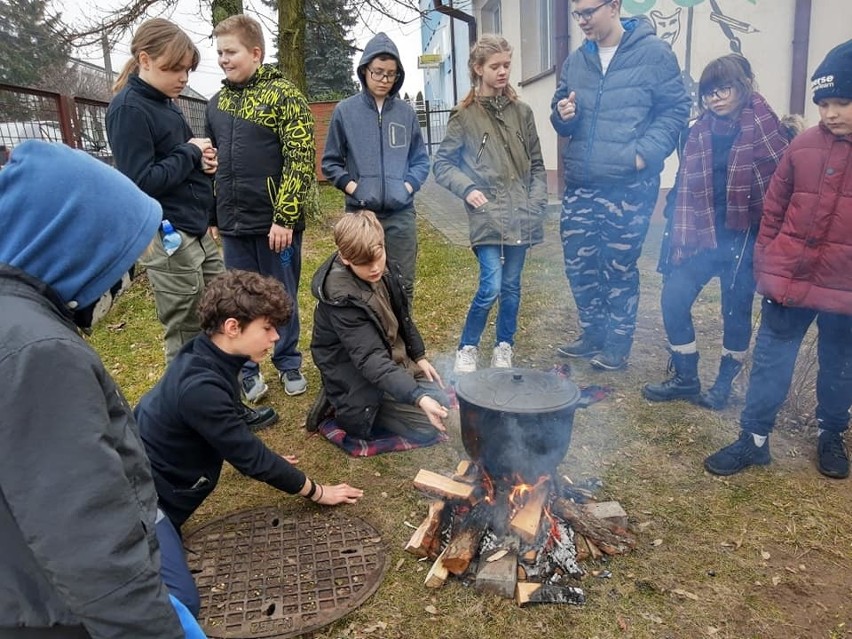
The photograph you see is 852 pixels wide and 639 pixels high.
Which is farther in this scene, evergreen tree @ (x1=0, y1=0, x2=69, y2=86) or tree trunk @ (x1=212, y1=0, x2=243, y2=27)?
evergreen tree @ (x1=0, y1=0, x2=69, y2=86)

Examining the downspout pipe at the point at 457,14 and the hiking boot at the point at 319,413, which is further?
the downspout pipe at the point at 457,14

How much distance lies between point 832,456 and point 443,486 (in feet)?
6.46

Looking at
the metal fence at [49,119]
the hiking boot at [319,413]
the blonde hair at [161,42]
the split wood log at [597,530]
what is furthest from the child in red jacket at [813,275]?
the metal fence at [49,119]

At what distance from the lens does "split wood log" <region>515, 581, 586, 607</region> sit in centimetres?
232

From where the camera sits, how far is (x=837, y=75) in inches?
102

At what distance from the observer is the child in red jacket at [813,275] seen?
2732mm

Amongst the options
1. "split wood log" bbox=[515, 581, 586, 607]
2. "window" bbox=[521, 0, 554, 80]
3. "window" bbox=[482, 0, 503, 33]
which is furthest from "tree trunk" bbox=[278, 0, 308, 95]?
"split wood log" bbox=[515, 581, 586, 607]

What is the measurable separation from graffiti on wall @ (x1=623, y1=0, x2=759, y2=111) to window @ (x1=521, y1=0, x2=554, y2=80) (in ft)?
8.05

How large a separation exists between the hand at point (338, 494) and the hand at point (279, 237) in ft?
4.95

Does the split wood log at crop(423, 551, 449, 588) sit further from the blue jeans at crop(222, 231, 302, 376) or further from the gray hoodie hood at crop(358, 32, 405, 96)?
the gray hoodie hood at crop(358, 32, 405, 96)

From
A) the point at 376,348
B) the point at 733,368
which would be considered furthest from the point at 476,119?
the point at 733,368

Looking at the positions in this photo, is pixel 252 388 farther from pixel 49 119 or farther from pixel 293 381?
pixel 49 119

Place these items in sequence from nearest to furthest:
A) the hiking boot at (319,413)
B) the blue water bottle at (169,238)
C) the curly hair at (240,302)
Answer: the curly hair at (240,302) → the blue water bottle at (169,238) → the hiking boot at (319,413)

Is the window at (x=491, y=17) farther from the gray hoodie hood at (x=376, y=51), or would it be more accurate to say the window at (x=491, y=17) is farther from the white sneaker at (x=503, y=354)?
the white sneaker at (x=503, y=354)
